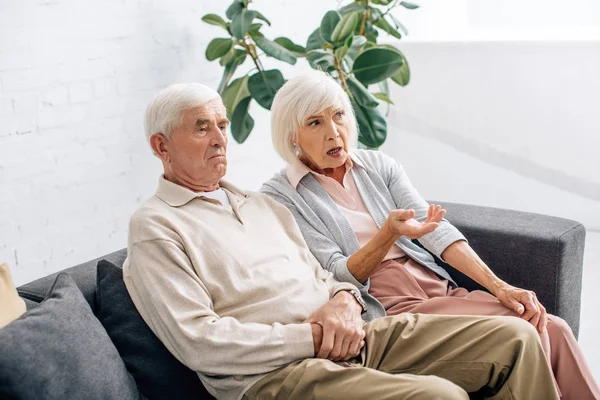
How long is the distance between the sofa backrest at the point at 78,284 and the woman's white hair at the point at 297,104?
61 centimetres

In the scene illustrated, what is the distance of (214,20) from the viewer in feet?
11.1

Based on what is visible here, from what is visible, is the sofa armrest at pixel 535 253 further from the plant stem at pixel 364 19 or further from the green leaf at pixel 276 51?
the plant stem at pixel 364 19

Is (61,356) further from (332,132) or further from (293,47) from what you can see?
(293,47)

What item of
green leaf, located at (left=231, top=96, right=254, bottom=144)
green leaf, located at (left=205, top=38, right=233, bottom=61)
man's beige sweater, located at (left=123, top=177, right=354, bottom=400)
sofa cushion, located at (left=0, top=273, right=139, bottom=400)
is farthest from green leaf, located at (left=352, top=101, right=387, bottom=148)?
sofa cushion, located at (left=0, top=273, right=139, bottom=400)

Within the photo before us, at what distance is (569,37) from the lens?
4328 mm

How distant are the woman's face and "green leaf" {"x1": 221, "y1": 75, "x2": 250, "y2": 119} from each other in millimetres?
1067

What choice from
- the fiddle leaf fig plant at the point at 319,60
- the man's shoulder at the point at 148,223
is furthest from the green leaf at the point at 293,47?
the man's shoulder at the point at 148,223

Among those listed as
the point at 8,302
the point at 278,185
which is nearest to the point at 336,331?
the point at 278,185

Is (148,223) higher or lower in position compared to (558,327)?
higher

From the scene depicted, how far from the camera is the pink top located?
2.40 m

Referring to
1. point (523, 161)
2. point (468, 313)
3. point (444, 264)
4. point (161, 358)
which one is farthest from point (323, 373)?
point (523, 161)

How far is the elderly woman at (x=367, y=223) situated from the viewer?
2.21 meters

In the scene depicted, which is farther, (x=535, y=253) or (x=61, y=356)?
(x=535, y=253)

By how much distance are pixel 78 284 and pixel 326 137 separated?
839mm
